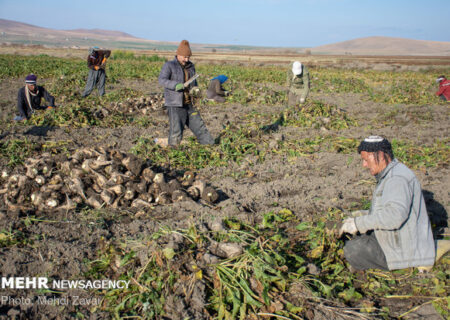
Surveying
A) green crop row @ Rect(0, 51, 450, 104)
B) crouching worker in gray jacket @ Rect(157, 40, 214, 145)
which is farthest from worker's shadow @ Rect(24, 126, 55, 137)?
green crop row @ Rect(0, 51, 450, 104)

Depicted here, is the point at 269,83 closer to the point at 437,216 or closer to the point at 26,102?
the point at 26,102

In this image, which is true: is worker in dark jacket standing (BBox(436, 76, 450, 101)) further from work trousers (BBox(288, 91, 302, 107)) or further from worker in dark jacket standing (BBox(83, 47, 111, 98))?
worker in dark jacket standing (BBox(83, 47, 111, 98))

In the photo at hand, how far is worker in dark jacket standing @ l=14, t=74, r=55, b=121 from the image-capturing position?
24.6 ft

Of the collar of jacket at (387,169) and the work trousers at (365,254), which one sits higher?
the collar of jacket at (387,169)

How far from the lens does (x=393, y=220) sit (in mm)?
2711

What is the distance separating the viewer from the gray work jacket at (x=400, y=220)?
2697 millimetres

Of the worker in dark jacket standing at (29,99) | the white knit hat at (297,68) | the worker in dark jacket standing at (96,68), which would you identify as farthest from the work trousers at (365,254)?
the worker in dark jacket standing at (96,68)

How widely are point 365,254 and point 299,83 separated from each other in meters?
6.84

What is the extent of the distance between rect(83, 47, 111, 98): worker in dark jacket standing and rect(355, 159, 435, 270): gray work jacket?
1008 cm

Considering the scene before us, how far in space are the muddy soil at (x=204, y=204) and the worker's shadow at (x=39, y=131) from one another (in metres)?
0.02

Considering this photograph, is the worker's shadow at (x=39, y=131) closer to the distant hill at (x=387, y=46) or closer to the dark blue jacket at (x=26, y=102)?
the dark blue jacket at (x=26, y=102)

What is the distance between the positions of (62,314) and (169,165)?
336 cm

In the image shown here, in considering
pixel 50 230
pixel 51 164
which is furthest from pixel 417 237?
pixel 51 164

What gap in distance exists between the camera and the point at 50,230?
3.66 metres
